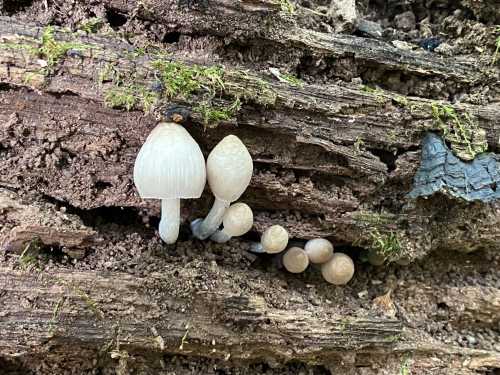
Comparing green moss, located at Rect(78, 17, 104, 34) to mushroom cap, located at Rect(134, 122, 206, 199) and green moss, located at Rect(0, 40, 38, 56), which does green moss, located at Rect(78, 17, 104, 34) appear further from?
mushroom cap, located at Rect(134, 122, 206, 199)

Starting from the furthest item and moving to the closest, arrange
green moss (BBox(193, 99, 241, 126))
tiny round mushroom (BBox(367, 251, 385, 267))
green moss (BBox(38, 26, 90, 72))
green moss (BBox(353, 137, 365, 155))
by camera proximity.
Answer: tiny round mushroom (BBox(367, 251, 385, 267)) < green moss (BBox(353, 137, 365, 155)) < green moss (BBox(193, 99, 241, 126)) < green moss (BBox(38, 26, 90, 72))

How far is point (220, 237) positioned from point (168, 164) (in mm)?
897

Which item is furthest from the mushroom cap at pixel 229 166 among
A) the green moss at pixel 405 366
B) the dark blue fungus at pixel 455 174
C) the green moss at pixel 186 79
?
the green moss at pixel 405 366

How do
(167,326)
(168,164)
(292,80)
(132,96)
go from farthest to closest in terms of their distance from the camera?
(292,80) → (167,326) → (132,96) → (168,164)

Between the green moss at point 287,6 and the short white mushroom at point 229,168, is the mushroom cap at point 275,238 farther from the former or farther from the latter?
the green moss at point 287,6

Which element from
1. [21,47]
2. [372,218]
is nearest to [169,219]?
[21,47]

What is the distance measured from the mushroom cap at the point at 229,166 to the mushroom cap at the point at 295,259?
2.41 ft

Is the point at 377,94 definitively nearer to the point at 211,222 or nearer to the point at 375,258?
the point at 375,258

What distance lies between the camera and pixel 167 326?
331cm

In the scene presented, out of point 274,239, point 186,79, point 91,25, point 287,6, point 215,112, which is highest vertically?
point 287,6

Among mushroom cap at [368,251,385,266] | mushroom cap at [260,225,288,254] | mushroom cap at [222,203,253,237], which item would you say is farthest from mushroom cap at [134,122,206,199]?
mushroom cap at [368,251,385,266]

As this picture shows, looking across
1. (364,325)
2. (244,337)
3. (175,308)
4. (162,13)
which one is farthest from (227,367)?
(162,13)

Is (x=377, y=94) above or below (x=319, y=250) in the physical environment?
above

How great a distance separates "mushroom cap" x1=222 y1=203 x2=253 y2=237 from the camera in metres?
3.41
